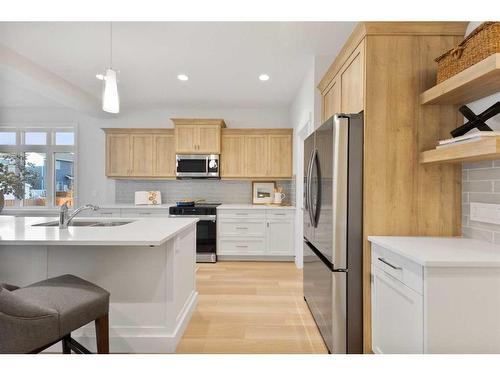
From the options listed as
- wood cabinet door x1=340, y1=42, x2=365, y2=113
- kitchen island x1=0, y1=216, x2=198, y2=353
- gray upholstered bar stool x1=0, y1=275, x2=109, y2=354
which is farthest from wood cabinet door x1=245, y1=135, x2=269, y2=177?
gray upholstered bar stool x1=0, y1=275, x2=109, y2=354

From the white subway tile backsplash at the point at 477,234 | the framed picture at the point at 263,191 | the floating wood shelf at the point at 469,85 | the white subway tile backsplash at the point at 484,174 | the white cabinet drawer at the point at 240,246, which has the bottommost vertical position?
the white cabinet drawer at the point at 240,246

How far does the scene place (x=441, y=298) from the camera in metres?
1.31

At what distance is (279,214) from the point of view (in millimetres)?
4582

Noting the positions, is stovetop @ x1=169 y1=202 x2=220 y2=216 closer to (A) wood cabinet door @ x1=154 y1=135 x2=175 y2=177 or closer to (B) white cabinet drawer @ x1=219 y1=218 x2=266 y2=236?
(B) white cabinet drawer @ x1=219 y1=218 x2=266 y2=236

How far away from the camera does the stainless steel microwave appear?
16.0 feet

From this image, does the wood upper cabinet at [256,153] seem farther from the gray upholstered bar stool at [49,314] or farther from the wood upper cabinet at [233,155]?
the gray upholstered bar stool at [49,314]

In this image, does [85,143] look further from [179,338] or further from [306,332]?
[306,332]

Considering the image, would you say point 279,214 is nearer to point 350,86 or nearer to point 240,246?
point 240,246

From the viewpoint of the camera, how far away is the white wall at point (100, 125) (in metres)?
5.28

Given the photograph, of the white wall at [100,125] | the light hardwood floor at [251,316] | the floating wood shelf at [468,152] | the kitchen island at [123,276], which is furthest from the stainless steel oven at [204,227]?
the floating wood shelf at [468,152]

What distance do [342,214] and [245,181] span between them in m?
3.49

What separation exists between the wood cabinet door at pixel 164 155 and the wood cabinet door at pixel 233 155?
33.2 inches

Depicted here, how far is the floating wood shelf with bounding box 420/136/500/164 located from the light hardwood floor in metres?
1.48
